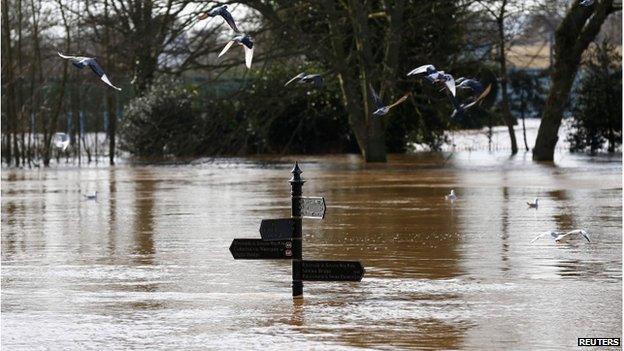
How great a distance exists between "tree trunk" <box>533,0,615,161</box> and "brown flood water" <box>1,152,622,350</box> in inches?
363

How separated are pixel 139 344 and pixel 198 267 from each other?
503cm

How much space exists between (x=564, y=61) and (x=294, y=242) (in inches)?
1115

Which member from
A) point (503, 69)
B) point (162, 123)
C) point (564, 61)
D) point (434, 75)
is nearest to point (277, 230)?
point (434, 75)

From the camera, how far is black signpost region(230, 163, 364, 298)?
12.3 metres

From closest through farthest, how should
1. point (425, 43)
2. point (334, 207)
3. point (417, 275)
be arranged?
point (417, 275), point (334, 207), point (425, 43)

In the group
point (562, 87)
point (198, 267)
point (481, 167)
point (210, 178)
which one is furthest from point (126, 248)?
point (562, 87)

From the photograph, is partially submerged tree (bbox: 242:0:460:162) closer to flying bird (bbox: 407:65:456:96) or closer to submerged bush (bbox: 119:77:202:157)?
submerged bush (bbox: 119:77:202:157)

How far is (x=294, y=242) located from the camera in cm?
1245

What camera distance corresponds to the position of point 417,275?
14.7 m

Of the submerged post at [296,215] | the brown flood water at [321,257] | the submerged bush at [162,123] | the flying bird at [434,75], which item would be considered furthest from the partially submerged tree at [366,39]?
the submerged post at [296,215]

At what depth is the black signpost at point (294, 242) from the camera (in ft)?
40.4

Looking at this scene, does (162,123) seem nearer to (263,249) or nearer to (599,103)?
(599,103)

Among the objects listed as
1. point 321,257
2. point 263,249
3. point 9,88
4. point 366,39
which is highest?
point 366,39

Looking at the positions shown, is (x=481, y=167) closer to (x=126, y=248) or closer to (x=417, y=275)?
(x=126, y=248)
